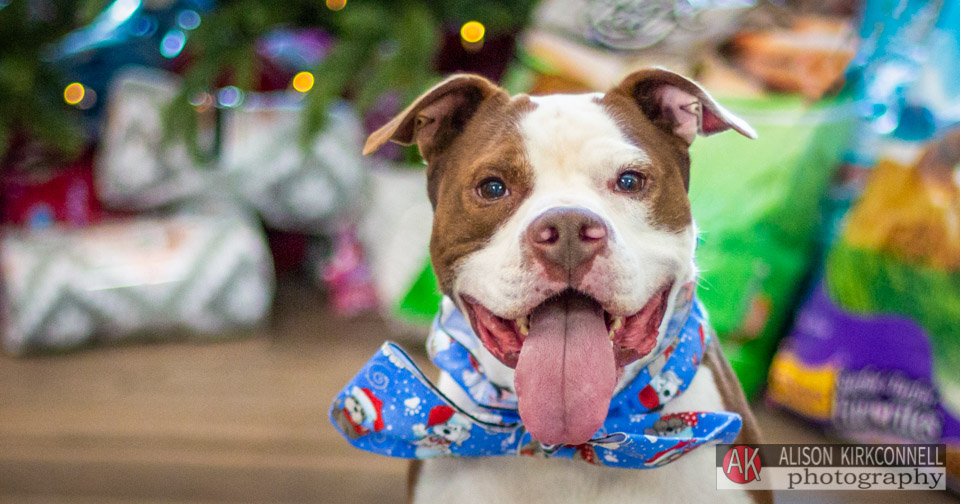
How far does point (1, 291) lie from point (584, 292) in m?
2.71

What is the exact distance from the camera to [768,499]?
1.09 meters

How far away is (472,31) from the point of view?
2.71 meters

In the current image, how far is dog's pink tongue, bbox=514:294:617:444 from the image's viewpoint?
3.01ft

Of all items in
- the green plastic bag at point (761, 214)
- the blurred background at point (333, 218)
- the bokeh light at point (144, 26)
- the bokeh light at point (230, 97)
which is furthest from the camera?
the bokeh light at point (144, 26)

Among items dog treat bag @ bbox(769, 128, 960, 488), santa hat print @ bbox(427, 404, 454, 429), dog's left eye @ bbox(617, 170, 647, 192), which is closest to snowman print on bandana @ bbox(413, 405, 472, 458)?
santa hat print @ bbox(427, 404, 454, 429)

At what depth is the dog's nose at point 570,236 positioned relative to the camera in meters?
0.89

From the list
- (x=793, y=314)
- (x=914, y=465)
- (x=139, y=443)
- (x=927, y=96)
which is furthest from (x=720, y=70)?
(x=139, y=443)

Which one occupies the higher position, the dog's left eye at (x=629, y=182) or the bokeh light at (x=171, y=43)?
the dog's left eye at (x=629, y=182)

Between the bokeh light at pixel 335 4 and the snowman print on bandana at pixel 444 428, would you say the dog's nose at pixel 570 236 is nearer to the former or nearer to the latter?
the snowman print on bandana at pixel 444 428

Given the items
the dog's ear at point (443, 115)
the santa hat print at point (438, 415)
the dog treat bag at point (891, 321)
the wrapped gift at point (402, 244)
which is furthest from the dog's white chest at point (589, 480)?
the wrapped gift at point (402, 244)

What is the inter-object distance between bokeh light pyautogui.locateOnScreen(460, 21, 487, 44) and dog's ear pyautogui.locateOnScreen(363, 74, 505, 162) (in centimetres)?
158

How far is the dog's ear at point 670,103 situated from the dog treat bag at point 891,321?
2.55 ft

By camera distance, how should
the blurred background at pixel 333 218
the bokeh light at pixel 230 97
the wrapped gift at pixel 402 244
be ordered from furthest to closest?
the bokeh light at pixel 230 97, the wrapped gift at pixel 402 244, the blurred background at pixel 333 218

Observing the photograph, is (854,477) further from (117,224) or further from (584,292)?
(117,224)
